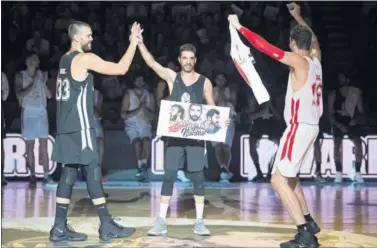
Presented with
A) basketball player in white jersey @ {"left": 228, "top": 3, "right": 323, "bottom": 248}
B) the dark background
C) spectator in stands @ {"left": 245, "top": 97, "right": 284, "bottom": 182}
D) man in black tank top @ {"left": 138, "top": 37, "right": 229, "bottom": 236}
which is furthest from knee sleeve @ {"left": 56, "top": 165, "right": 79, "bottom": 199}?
the dark background

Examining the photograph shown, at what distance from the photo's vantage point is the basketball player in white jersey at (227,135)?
39.3 feet

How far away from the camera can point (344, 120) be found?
486 inches

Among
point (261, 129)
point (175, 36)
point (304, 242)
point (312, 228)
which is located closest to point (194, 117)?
point (312, 228)

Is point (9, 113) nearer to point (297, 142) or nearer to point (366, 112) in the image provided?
point (366, 112)

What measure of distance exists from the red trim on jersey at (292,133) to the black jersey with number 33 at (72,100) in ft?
5.69

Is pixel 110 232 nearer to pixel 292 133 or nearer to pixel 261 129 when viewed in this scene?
pixel 292 133

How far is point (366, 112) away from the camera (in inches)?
510

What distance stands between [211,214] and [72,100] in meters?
2.65

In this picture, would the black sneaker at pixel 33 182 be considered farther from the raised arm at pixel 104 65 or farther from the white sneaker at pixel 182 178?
the raised arm at pixel 104 65

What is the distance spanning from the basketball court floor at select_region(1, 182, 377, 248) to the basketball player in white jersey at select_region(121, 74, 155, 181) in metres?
0.45

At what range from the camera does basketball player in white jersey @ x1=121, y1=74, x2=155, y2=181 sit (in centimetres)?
1220

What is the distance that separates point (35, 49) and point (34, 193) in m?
3.80

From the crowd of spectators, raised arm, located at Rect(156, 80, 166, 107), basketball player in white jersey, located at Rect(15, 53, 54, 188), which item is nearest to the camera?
basketball player in white jersey, located at Rect(15, 53, 54, 188)

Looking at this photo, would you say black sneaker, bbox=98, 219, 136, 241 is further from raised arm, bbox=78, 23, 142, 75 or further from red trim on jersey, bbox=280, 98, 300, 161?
red trim on jersey, bbox=280, 98, 300, 161
